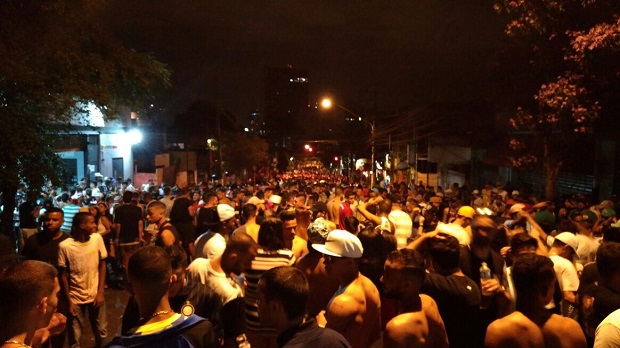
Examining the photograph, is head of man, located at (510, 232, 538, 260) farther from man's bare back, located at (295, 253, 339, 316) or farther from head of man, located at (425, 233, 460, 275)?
man's bare back, located at (295, 253, 339, 316)

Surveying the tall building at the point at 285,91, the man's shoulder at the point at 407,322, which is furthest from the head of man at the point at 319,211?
the tall building at the point at 285,91

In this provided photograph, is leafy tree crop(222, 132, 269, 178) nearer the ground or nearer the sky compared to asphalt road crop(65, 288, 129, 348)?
nearer the sky

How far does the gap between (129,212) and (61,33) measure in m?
3.22

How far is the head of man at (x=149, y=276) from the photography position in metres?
3.04

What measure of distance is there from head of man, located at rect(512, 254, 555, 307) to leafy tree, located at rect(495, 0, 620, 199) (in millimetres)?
9491

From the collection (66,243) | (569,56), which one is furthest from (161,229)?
(569,56)

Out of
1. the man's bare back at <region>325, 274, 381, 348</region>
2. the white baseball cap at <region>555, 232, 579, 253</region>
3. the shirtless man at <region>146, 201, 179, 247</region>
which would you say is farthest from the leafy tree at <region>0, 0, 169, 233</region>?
the white baseball cap at <region>555, 232, 579, 253</region>

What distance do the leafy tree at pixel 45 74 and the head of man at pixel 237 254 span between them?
16.6 ft

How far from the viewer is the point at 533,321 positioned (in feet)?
11.3

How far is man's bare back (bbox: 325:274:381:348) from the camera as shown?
13.1 ft

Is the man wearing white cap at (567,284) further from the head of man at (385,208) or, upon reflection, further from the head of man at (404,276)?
the head of man at (385,208)

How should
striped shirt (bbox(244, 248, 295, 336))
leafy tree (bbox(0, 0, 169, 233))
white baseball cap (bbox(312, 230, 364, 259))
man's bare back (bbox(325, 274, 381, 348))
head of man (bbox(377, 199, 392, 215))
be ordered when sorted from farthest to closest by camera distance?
1. head of man (bbox(377, 199, 392, 215))
2. leafy tree (bbox(0, 0, 169, 233))
3. striped shirt (bbox(244, 248, 295, 336))
4. white baseball cap (bbox(312, 230, 364, 259))
5. man's bare back (bbox(325, 274, 381, 348))

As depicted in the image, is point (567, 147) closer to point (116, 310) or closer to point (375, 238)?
point (375, 238)

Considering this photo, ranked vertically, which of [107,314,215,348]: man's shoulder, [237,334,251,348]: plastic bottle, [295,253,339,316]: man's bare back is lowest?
[237,334,251,348]: plastic bottle
